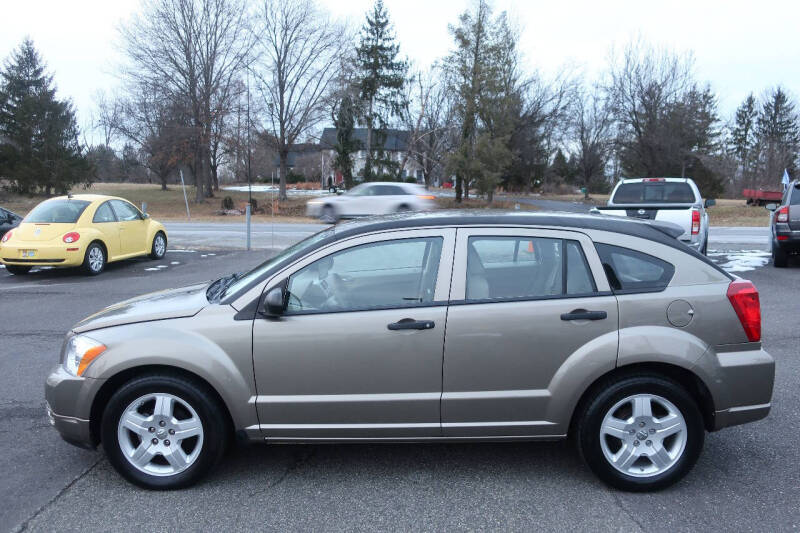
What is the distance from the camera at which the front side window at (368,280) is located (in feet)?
11.7

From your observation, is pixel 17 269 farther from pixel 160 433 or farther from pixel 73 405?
pixel 160 433

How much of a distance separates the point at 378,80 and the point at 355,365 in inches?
1801

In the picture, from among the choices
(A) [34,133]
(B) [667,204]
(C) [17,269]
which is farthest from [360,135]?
(B) [667,204]

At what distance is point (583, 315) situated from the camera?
3.45 meters

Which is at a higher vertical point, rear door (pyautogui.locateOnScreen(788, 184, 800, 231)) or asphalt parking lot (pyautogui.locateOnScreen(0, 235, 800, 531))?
rear door (pyautogui.locateOnScreen(788, 184, 800, 231))

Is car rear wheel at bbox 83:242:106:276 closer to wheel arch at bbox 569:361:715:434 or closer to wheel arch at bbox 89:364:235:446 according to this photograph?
wheel arch at bbox 89:364:235:446

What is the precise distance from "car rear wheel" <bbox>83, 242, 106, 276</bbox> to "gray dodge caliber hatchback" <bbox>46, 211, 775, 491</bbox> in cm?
924

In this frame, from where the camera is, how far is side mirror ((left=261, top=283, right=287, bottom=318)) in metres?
3.44

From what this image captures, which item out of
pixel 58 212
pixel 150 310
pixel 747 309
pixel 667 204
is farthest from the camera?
pixel 58 212

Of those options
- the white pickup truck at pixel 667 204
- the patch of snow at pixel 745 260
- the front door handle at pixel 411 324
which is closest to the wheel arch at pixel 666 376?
the front door handle at pixel 411 324

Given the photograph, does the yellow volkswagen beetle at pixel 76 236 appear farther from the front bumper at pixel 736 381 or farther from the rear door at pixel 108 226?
the front bumper at pixel 736 381

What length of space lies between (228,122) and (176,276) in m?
32.9

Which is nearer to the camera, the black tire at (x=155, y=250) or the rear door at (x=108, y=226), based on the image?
the rear door at (x=108, y=226)

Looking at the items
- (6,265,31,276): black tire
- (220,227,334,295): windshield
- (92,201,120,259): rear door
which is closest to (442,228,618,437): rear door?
(220,227,334,295): windshield
